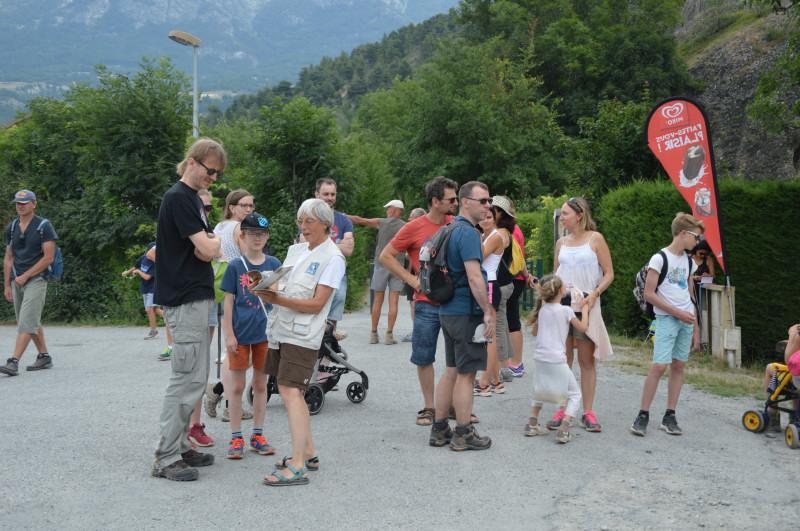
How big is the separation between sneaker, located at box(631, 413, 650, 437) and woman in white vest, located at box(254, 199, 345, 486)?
283 centimetres

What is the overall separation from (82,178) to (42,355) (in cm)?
801

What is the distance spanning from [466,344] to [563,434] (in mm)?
1164

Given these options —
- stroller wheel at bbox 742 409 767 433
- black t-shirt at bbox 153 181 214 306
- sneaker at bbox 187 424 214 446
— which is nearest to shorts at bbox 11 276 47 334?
sneaker at bbox 187 424 214 446

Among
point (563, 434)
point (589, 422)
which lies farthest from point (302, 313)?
point (589, 422)

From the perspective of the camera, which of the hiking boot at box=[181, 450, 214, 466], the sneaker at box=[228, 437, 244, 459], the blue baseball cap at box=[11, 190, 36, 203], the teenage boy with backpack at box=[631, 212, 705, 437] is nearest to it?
the hiking boot at box=[181, 450, 214, 466]

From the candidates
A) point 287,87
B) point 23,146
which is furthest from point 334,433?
point 287,87

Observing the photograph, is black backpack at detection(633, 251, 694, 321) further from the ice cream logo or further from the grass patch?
the ice cream logo

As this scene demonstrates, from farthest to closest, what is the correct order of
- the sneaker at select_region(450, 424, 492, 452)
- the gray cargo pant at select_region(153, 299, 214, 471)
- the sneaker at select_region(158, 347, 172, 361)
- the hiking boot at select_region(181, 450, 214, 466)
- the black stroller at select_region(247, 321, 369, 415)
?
the sneaker at select_region(158, 347, 172, 361) → the black stroller at select_region(247, 321, 369, 415) → the sneaker at select_region(450, 424, 492, 452) → the hiking boot at select_region(181, 450, 214, 466) → the gray cargo pant at select_region(153, 299, 214, 471)

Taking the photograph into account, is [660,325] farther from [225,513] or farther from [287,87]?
[287,87]

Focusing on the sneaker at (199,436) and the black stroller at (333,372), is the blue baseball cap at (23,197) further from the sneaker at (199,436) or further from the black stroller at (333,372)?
the sneaker at (199,436)

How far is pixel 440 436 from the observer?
5.52 m

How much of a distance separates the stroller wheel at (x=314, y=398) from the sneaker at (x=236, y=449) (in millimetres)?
1324

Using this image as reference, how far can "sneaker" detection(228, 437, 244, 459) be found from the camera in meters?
5.12

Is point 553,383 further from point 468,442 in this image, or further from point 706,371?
point 706,371
